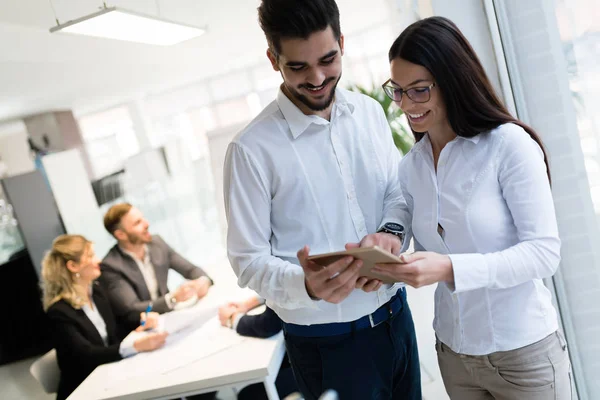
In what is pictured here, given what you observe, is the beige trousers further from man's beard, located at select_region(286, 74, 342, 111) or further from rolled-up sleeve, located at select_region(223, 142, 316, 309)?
man's beard, located at select_region(286, 74, 342, 111)

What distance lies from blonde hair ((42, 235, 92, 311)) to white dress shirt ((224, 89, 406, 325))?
7.23 feet

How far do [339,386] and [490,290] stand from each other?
0.55 meters

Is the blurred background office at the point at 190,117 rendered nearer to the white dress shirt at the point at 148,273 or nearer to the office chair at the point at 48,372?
the white dress shirt at the point at 148,273

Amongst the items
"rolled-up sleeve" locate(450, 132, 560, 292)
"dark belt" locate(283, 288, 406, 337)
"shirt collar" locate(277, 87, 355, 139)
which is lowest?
"dark belt" locate(283, 288, 406, 337)

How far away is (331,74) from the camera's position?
4.72 feet

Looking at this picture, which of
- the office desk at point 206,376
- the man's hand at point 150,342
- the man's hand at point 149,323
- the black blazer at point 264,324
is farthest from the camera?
the man's hand at point 149,323

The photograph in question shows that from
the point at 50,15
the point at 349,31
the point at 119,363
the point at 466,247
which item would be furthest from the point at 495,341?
the point at 349,31

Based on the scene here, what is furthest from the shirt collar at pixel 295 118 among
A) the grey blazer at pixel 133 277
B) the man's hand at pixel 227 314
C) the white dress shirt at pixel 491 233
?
the grey blazer at pixel 133 277

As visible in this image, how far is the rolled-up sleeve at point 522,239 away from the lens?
121cm

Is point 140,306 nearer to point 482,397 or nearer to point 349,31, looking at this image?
point 482,397

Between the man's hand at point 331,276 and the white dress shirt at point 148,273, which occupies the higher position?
the man's hand at point 331,276

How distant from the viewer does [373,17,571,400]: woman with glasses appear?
122cm

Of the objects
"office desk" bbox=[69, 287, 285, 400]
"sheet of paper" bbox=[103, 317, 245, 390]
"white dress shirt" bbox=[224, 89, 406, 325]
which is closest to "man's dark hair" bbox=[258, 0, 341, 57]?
"white dress shirt" bbox=[224, 89, 406, 325]

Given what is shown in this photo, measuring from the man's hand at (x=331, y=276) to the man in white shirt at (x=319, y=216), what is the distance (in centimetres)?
8
